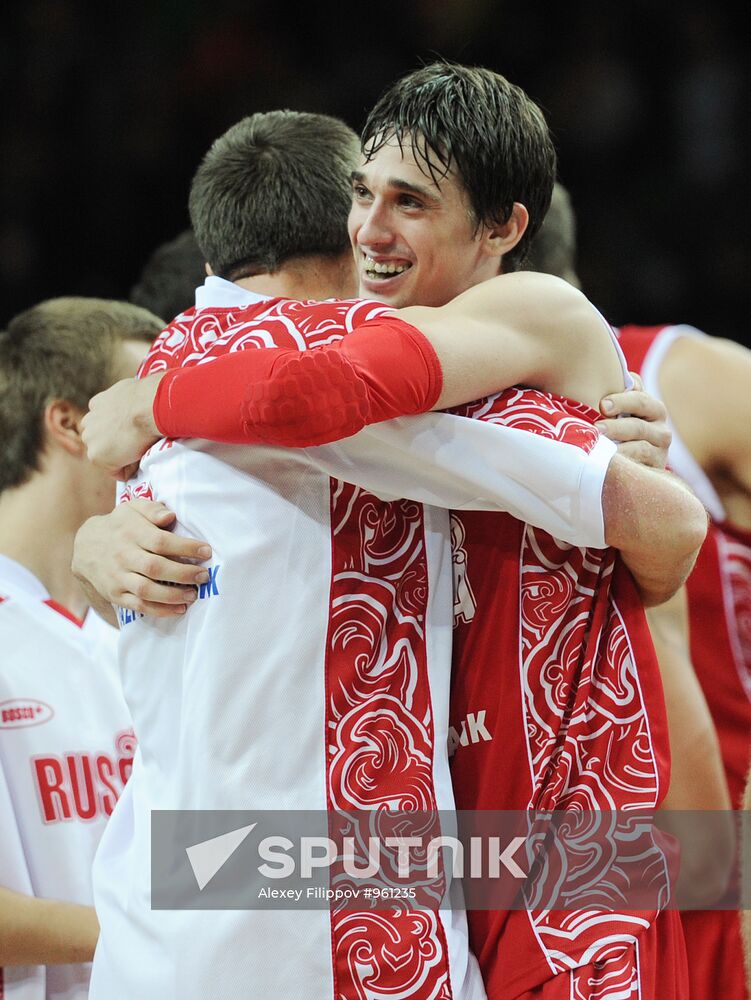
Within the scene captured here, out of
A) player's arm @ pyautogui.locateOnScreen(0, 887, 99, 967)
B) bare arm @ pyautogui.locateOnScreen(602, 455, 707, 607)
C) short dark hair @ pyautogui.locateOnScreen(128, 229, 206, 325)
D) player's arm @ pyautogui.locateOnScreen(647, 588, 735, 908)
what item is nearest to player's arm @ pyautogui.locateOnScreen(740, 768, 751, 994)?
bare arm @ pyautogui.locateOnScreen(602, 455, 707, 607)

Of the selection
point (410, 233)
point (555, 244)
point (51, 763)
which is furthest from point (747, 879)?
point (555, 244)

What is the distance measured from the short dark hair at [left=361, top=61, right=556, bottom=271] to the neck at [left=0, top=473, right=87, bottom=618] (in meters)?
1.20

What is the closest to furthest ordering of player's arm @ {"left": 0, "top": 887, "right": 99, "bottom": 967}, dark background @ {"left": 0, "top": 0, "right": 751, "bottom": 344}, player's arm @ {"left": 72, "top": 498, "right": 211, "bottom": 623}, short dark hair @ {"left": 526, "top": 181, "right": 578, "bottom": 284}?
1. player's arm @ {"left": 72, "top": 498, "right": 211, "bottom": 623}
2. player's arm @ {"left": 0, "top": 887, "right": 99, "bottom": 967}
3. short dark hair @ {"left": 526, "top": 181, "right": 578, "bottom": 284}
4. dark background @ {"left": 0, "top": 0, "right": 751, "bottom": 344}

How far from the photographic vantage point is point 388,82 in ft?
20.3

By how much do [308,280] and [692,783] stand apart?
1259 mm

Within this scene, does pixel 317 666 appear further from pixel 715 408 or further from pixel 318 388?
pixel 715 408

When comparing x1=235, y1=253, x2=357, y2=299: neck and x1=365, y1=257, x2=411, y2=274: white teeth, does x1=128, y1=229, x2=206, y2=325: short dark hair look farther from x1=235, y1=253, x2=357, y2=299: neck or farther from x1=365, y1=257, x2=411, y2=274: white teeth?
x1=365, y1=257, x2=411, y2=274: white teeth

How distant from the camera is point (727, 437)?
3.21m

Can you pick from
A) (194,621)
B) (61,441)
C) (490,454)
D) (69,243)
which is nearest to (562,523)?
(490,454)

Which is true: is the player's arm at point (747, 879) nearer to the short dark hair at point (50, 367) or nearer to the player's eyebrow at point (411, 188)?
the player's eyebrow at point (411, 188)

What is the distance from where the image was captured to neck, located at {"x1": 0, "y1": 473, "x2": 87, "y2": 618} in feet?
9.39

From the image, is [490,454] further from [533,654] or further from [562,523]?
[533,654]

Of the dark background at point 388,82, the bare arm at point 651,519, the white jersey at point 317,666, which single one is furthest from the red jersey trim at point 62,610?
the dark background at point 388,82

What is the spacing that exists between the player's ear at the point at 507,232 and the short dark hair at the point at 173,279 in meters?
1.82
